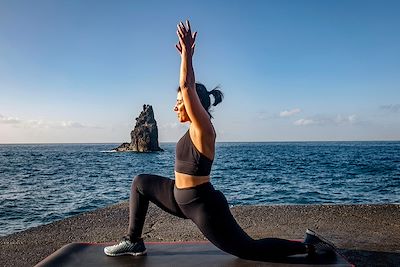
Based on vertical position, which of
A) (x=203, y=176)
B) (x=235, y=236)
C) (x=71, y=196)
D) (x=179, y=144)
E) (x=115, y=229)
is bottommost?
(x=71, y=196)

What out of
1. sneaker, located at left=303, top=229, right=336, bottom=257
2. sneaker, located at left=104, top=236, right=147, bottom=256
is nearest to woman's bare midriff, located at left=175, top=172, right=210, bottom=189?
sneaker, located at left=104, top=236, right=147, bottom=256

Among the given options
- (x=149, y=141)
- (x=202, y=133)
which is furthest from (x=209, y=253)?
(x=149, y=141)

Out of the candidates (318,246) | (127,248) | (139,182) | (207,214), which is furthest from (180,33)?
(318,246)

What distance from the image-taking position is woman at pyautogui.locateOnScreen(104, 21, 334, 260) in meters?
3.70

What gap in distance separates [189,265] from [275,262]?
0.97 meters

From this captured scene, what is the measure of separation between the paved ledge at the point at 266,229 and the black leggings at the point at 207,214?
5.12ft

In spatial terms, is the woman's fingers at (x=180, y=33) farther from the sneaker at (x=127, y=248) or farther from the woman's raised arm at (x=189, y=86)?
the sneaker at (x=127, y=248)

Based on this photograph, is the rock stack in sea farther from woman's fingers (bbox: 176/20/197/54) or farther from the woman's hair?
woman's fingers (bbox: 176/20/197/54)

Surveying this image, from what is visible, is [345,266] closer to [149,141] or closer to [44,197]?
[44,197]

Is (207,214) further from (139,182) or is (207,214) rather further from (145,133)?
(145,133)

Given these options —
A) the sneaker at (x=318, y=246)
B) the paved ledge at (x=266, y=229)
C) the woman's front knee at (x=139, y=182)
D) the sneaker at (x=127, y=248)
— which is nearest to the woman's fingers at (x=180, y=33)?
the woman's front knee at (x=139, y=182)

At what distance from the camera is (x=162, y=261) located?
4.55m

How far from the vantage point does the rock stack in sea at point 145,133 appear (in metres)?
107

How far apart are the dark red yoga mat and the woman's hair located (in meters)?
1.78
